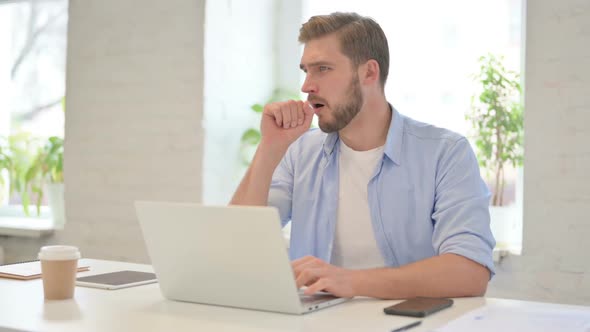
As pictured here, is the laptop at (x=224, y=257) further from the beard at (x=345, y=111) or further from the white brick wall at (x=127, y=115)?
the white brick wall at (x=127, y=115)

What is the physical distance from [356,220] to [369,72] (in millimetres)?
436

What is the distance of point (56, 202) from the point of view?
3.85 meters

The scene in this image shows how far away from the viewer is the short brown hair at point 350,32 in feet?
6.81

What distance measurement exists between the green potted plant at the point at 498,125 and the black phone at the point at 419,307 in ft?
4.92

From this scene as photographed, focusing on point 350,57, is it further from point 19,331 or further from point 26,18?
point 26,18

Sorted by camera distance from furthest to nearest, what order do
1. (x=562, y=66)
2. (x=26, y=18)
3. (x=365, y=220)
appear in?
1. (x=26, y=18)
2. (x=562, y=66)
3. (x=365, y=220)

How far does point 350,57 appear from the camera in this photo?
2.09 metres

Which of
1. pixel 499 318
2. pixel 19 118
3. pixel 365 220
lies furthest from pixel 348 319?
pixel 19 118

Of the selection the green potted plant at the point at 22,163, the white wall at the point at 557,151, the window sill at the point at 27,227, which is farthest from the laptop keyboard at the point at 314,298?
the green potted plant at the point at 22,163

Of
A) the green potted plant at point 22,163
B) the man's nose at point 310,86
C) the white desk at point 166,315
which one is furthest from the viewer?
the green potted plant at point 22,163

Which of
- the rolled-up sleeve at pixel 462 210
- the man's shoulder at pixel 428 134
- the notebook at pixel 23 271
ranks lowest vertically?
the notebook at pixel 23 271

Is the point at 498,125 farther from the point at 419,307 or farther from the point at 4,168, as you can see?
the point at 4,168

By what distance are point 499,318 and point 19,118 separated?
3517 mm

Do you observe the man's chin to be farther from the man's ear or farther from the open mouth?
the man's ear
